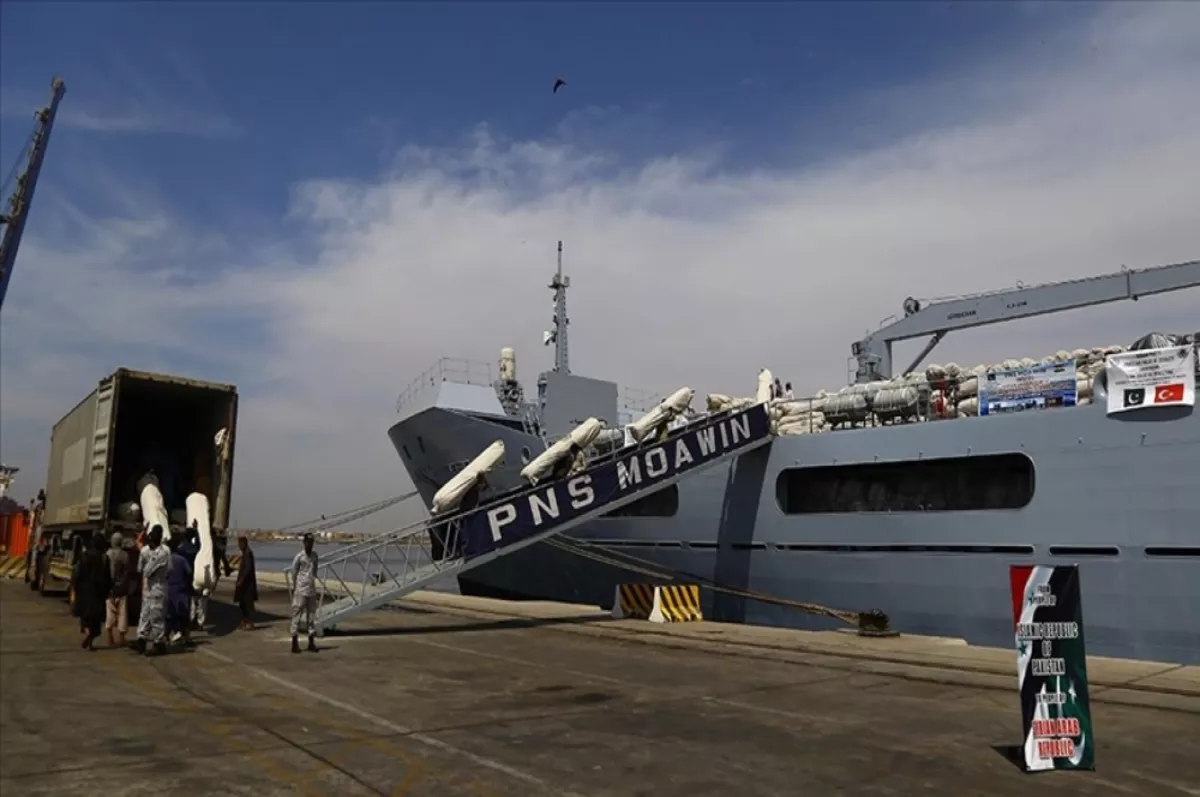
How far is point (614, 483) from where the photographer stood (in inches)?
618

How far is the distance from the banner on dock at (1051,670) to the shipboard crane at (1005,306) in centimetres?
1157

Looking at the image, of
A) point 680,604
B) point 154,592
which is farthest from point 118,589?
point 680,604

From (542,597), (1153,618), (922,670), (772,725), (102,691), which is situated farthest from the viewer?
(542,597)

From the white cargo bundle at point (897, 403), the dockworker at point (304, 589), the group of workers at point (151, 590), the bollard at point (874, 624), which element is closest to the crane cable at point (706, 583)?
the bollard at point (874, 624)

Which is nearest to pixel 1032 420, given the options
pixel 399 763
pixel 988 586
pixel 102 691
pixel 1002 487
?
pixel 1002 487

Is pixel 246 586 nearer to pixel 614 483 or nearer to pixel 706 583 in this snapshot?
pixel 614 483

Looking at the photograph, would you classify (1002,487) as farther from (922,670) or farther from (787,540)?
(922,670)

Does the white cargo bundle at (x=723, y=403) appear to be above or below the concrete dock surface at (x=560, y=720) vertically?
above

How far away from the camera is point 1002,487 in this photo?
14156 mm

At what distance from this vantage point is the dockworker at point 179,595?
1180cm

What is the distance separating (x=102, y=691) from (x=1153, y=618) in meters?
13.0

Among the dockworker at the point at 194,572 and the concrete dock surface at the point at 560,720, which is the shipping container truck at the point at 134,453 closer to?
the dockworker at the point at 194,572

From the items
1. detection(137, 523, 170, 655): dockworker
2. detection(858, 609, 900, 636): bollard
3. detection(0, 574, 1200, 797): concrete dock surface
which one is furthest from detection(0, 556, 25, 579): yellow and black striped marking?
detection(858, 609, 900, 636): bollard

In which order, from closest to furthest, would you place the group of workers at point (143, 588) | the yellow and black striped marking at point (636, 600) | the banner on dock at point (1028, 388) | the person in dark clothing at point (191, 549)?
the group of workers at point (143, 588), the person in dark clothing at point (191, 549), the banner on dock at point (1028, 388), the yellow and black striped marking at point (636, 600)
